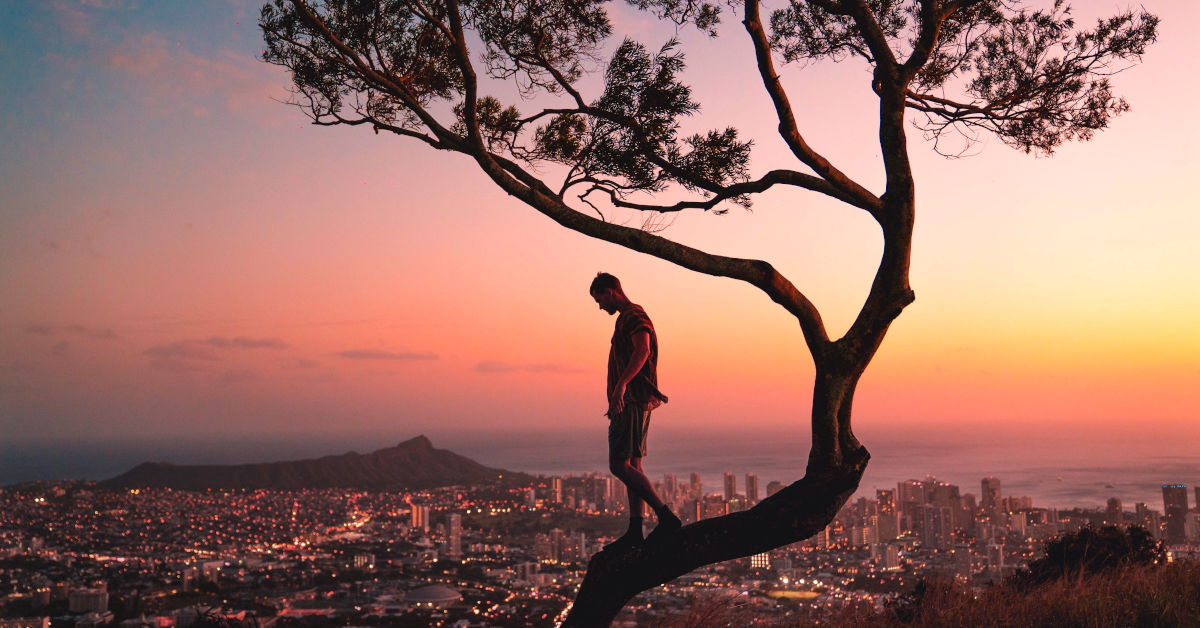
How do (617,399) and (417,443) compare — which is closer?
(617,399)

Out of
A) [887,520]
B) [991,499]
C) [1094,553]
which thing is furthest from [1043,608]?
[991,499]

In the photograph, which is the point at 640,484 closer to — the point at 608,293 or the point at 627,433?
the point at 627,433

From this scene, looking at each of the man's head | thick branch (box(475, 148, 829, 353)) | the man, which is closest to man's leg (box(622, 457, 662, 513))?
the man

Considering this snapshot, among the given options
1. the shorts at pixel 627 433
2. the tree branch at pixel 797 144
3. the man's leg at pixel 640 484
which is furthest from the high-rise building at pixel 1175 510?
the shorts at pixel 627 433

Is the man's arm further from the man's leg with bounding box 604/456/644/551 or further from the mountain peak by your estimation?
the mountain peak

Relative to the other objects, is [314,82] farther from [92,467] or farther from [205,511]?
[92,467]

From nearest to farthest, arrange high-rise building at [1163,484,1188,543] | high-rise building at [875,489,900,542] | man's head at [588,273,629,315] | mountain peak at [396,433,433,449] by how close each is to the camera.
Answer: man's head at [588,273,629,315] → high-rise building at [1163,484,1188,543] → high-rise building at [875,489,900,542] → mountain peak at [396,433,433,449]

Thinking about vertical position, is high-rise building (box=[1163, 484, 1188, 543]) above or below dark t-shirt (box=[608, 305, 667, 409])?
below
